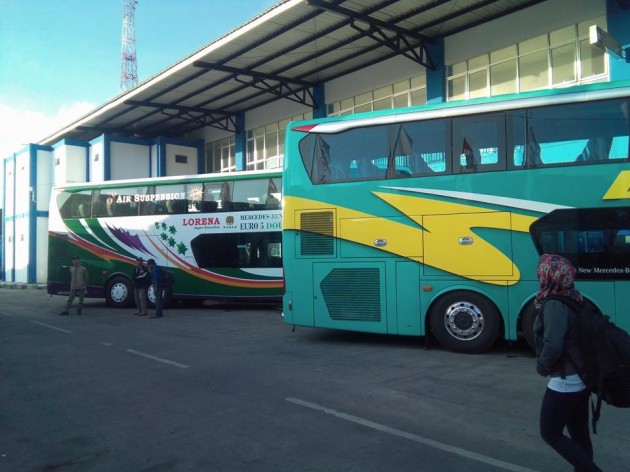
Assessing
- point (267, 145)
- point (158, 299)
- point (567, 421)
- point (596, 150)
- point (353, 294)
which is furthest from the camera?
point (267, 145)

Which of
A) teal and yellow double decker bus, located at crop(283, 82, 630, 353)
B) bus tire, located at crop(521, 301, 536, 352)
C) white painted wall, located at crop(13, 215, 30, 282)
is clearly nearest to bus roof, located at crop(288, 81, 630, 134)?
teal and yellow double decker bus, located at crop(283, 82, 630, 353)

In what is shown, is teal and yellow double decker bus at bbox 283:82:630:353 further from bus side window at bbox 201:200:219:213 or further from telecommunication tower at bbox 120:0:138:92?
telecommunication tower at bbox 120:0:138:92

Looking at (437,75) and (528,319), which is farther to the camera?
(437,75)

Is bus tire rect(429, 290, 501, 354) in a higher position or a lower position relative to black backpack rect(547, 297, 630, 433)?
lower

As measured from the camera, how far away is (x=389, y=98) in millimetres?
20750

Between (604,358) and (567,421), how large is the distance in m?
0.56

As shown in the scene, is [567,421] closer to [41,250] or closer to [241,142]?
[241,142]

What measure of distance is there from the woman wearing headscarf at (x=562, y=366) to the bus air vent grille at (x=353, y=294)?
5800 mm

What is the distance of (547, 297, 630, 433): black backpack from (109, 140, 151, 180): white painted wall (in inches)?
1182

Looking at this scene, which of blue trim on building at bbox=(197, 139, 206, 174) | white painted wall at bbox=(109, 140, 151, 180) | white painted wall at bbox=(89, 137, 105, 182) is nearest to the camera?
white painted wall at bbox=(89, 137, 105, 182)

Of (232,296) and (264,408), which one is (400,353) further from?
(232,296)

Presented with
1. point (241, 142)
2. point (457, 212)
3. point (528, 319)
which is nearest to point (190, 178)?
point (457, 212)

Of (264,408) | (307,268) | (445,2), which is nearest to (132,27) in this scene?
(445,2)

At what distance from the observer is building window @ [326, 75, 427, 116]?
772 inches
